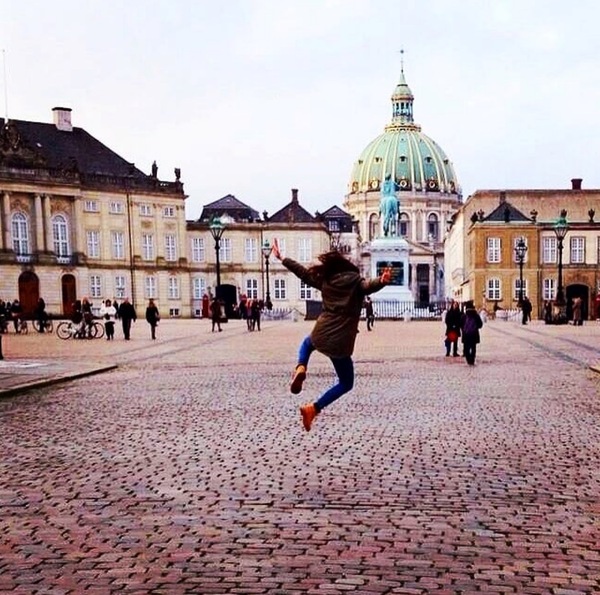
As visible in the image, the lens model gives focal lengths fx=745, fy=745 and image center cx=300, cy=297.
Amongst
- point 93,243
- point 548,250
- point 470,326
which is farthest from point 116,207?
point 470,326

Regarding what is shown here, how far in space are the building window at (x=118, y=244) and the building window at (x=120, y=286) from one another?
181 cm

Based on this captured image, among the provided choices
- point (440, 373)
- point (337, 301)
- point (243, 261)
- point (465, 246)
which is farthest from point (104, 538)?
point (465, 246)

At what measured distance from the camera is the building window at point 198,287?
239 ft

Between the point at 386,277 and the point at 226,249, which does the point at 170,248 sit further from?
the point at 386,277

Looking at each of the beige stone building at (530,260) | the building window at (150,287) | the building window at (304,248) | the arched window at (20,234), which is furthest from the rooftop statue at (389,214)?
the arched window at (20,234)

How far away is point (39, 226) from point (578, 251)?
161 feet

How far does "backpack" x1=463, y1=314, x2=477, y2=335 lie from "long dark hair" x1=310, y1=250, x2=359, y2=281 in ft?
34.5

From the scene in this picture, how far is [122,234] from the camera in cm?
6738

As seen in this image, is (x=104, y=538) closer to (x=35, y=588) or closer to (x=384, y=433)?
(x=35, y=588)

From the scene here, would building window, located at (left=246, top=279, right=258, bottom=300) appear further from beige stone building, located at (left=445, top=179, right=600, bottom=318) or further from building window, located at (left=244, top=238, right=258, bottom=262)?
beige stone building, located at (left=445, top=179, right=600, bottom=318)

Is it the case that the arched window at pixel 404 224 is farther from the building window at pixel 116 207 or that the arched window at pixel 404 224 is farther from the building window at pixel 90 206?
the building window at pixel 90 206

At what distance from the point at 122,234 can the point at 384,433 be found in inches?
2417

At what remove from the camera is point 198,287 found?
73188 mm

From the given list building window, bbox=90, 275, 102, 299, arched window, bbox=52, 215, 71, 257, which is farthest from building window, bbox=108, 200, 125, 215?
building window, bbox=90, 275, 102, 299
